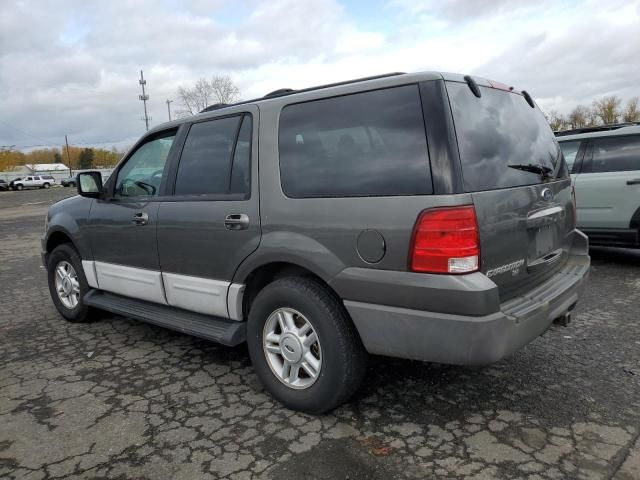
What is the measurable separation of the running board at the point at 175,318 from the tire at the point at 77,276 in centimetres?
20

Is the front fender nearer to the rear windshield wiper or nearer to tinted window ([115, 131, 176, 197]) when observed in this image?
tinted window ([115, 131, 176, 197])

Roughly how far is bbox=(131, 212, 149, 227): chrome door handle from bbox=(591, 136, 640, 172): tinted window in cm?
566

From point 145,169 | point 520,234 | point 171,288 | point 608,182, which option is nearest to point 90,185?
point 145,169

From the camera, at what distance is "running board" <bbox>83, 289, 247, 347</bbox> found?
3.25 meters

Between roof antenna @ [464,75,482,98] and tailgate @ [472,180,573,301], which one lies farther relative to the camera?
roof antenna @ [464,75,482,98]

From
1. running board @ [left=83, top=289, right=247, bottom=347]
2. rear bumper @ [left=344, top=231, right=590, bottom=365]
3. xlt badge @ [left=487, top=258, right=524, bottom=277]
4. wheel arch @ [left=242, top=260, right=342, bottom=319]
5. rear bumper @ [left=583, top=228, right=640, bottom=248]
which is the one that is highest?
xlt badge @ [left=487, top=258, right=524, bottom=277]

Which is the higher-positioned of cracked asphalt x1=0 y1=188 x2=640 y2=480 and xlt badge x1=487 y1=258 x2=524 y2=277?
xlt badge x1=487 y1=258 x2=524 y2=277

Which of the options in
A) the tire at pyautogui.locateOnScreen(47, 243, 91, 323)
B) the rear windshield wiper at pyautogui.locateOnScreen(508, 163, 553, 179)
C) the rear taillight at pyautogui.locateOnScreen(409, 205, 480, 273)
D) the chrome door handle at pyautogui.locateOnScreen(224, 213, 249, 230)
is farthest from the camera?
the tire at pyautogui.locateOnScreen(47, 243, 91, 323)

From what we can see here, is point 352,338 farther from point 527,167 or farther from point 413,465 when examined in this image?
point 527,167

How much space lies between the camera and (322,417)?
2930 mm

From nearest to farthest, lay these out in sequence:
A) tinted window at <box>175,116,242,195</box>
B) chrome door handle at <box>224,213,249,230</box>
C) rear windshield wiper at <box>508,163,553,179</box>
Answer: rear windshield wiper at <box>508,163,553,179</box>
chrome door handle at <box>224,213,249,230</box>
tinted window at <box>175,116,242,195</box>

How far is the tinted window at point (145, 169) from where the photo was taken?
3877 mm

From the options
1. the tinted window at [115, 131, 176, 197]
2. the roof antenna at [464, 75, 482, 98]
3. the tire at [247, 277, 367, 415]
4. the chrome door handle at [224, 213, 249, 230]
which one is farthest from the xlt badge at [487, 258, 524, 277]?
the tinted window at [115, 131, 176, 197]

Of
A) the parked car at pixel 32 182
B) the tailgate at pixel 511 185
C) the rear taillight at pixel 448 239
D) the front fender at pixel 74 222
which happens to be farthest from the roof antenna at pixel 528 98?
the parked car at pixel 32 182
